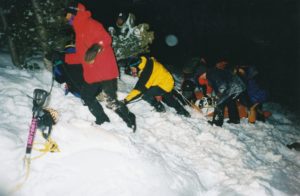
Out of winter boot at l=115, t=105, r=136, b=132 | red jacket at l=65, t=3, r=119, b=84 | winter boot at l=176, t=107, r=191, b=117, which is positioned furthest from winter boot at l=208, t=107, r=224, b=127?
red jacket at l=65, t=3, r=119, b=84

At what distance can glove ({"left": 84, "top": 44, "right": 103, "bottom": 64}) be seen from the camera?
4.86 m

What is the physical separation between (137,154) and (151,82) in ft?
5.81

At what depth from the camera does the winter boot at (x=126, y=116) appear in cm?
569

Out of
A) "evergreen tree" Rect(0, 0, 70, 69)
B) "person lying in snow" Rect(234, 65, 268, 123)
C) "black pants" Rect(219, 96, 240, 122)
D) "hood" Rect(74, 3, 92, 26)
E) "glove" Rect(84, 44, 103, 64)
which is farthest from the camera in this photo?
"person lying in snow" Rect(234, 65, 268, 123)

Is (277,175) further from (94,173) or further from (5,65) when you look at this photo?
(5,65)

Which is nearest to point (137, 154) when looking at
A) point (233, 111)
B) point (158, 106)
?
point (158, 106)

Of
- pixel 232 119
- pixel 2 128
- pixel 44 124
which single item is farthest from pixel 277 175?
pixel 2 128

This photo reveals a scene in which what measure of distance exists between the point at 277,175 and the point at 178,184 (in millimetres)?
2131

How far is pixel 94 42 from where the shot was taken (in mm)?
4930

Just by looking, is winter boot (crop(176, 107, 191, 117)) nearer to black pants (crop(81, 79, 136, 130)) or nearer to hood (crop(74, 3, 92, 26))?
black pants (crop(81, 79, 136, 130))

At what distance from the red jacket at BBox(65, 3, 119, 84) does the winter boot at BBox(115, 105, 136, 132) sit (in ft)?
2.30

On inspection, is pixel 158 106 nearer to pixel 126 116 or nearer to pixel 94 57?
pixel 126 116

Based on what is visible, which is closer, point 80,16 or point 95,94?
point 80,16

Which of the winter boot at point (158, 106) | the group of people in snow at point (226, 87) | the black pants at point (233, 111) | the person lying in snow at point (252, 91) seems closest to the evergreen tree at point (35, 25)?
the winter boot at point (158, 106)
